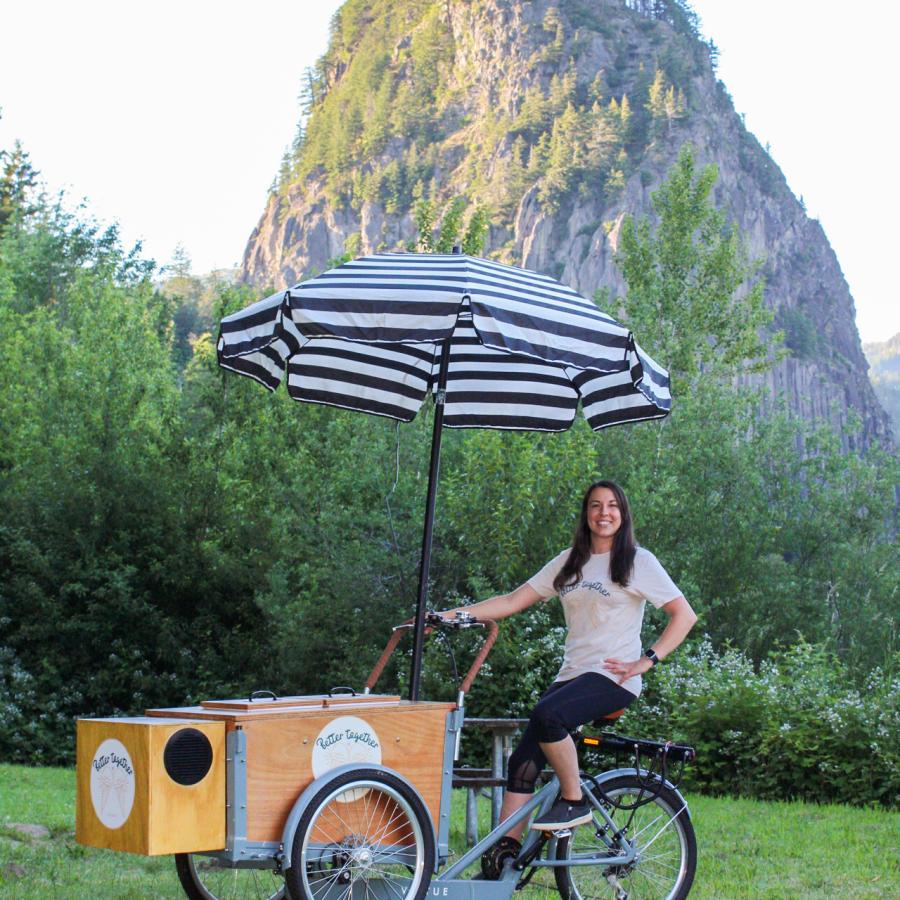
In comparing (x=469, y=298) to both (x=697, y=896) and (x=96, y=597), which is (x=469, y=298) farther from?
(x=96, y=597)

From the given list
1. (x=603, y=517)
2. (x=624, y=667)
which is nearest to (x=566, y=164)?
(x=603, y=517)

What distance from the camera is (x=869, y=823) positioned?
7898 mm

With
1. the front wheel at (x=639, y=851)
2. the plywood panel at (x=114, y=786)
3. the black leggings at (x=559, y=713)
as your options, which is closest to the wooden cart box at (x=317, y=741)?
the plywood panel at (x=114, y=786)

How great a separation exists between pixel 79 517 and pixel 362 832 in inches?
523

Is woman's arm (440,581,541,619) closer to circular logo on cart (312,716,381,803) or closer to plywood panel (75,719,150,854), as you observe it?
circular logo on cart (312,716,381,803)

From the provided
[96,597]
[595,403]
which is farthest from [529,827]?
[96,597]

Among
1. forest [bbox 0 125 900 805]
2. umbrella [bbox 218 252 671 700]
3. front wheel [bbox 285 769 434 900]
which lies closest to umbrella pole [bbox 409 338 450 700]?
umbrella [bbox 218 252 671 700]

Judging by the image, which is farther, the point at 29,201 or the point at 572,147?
the point at 572,147

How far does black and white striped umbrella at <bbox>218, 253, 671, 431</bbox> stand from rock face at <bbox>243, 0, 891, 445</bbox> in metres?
95.4

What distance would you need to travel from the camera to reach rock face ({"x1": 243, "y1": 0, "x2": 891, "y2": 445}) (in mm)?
113250

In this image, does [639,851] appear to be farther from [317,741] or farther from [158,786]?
[158,786]

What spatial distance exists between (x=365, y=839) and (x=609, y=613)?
1.30 meters

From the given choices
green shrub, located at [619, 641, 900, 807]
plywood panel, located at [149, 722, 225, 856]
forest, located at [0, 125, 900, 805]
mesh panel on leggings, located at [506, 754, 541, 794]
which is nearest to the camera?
plywood panel, located at [149, 722, 225, 856]

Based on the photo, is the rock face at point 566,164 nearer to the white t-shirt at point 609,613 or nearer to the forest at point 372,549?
the forest at point 372,549
